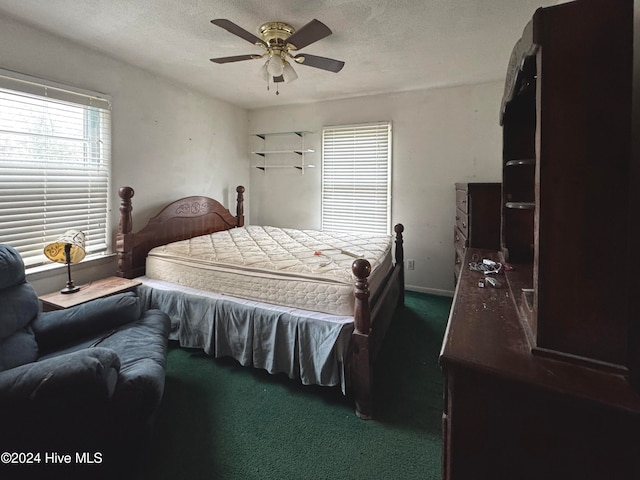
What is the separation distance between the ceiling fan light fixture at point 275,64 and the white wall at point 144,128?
5.45ft

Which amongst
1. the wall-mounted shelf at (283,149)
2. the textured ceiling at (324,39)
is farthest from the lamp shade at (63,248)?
the wall-mounted shelf at (283,149)

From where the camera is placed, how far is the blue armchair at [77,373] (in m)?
1.17

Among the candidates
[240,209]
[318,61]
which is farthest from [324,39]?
[240,209]

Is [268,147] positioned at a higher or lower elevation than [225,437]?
higher

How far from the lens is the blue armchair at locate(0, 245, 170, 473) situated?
117cm

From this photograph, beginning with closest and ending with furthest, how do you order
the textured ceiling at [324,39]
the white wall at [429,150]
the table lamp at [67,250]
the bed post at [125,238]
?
the textured ceiling at [324,39], the table lamp at [67,250], the bed post at [125,238], the white wall at [429,150]

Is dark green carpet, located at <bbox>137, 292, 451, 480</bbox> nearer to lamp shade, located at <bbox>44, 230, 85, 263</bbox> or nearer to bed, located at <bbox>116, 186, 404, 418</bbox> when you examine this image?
bed, located at <bbox>116, 186, 404, 418</bbox>

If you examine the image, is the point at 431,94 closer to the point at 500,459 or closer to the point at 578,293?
the point at 578,293

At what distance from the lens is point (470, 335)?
39.5 inches

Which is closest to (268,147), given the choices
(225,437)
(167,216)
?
(167,216)

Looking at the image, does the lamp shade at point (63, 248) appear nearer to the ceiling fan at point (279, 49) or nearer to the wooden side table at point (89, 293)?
the wooden side table at point (89, 293)

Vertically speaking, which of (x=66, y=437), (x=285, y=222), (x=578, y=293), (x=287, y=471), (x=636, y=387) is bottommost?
(x=287, y=471)

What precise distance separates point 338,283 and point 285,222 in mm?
2807

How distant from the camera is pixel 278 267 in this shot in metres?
2.29
